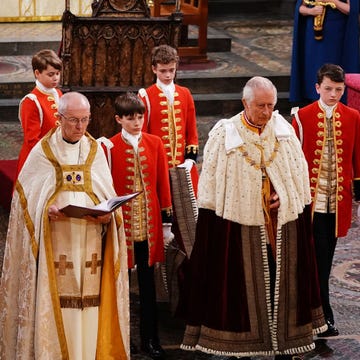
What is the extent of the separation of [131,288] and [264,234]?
1758 millimetres

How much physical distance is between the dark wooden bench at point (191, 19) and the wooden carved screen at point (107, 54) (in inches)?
172

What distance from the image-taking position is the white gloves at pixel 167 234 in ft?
23.4

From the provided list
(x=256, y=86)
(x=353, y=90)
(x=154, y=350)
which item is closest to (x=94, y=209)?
(x=256, y=86)

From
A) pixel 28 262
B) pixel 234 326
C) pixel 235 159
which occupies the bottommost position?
pixel 234 326

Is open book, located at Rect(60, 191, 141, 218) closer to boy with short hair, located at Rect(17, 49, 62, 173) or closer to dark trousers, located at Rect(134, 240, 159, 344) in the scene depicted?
dark trousers, located at Rect(134, 240, 159, 344)

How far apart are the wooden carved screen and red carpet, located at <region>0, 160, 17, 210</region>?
3.17 feet

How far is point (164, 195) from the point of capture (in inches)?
265

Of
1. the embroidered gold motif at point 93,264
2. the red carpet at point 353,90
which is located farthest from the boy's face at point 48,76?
the red carpet at point 353,90

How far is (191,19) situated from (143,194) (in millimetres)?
7255

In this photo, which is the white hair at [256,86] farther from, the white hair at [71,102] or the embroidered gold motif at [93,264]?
the embroidered gold motif at [93,264]

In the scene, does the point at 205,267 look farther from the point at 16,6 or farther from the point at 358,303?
the point at 16,6

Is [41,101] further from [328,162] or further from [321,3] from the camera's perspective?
[321,3]

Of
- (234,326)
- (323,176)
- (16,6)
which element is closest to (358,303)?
(323,176)

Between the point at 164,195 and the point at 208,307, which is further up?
the point at 164,195
